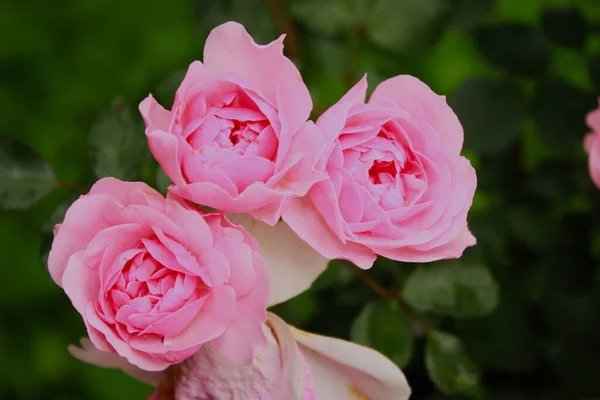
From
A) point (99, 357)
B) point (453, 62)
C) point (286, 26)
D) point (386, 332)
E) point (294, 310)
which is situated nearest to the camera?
point (99, 357)

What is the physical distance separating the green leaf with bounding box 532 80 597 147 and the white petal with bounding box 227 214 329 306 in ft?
1.47

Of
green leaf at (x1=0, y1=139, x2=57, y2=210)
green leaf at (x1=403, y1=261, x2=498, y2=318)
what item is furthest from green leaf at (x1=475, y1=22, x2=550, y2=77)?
green leaf at (x1=0, y1=139, x2=57, y2=210)

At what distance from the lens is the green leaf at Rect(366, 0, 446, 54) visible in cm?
79

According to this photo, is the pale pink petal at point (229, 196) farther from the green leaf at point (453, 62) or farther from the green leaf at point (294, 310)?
the green leaf at point (453, 62)

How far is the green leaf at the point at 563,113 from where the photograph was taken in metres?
0.80

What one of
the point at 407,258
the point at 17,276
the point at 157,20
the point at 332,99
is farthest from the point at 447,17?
the point at 17,276

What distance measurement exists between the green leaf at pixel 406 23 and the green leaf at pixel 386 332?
325mm

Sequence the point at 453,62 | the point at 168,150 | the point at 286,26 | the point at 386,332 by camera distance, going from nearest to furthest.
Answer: the point at 168,150 < the point at 386,332 < the point at 286,26 < the point at 453,62

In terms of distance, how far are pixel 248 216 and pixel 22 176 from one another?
0.26 meters

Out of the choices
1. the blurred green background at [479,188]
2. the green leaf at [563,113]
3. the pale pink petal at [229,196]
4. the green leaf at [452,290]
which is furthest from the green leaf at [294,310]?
the green leaf at [563,113]

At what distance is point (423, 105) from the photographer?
0.46 metres

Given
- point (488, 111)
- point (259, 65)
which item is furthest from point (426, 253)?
point (488, 111)

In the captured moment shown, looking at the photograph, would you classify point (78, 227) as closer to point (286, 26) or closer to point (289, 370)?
point (289, 370)

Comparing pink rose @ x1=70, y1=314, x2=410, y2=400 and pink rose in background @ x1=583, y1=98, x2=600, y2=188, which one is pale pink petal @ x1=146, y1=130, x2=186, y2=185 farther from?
pink rose in background @ x1=583, y1=98, x2=600, y2=188
